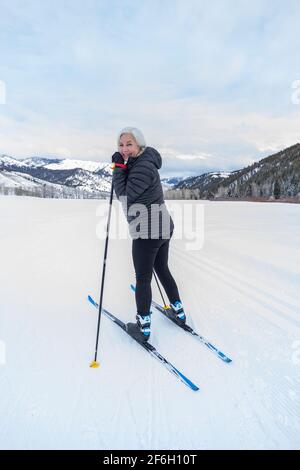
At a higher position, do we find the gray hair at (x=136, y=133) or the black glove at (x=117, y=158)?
the gray hair at (x=136, y=133)

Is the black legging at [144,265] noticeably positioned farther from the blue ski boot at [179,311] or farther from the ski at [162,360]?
the blue ski boot at [179,311]

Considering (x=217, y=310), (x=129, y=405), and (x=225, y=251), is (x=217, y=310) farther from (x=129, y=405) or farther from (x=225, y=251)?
(x=225, y=251)

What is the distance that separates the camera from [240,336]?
3.23 m

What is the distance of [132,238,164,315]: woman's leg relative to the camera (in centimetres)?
297

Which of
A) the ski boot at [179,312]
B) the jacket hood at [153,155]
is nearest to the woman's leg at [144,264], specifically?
the ski boot at [179,312]

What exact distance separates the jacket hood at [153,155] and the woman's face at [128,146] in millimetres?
98

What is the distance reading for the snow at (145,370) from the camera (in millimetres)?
1962

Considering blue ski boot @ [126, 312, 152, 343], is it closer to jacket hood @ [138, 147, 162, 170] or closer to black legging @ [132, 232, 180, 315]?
black legging @ [132, 232, 180, 315]

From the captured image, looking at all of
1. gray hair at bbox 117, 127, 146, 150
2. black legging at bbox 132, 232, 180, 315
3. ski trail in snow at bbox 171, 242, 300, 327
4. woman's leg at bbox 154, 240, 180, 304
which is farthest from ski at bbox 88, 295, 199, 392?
gray hair at bbox 117, 127, 146, 150

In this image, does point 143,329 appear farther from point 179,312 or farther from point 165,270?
point 165,270

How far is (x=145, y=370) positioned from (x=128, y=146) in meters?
2.21

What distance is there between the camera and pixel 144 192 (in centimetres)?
286

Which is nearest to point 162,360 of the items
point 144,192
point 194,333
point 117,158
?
point 194,333
